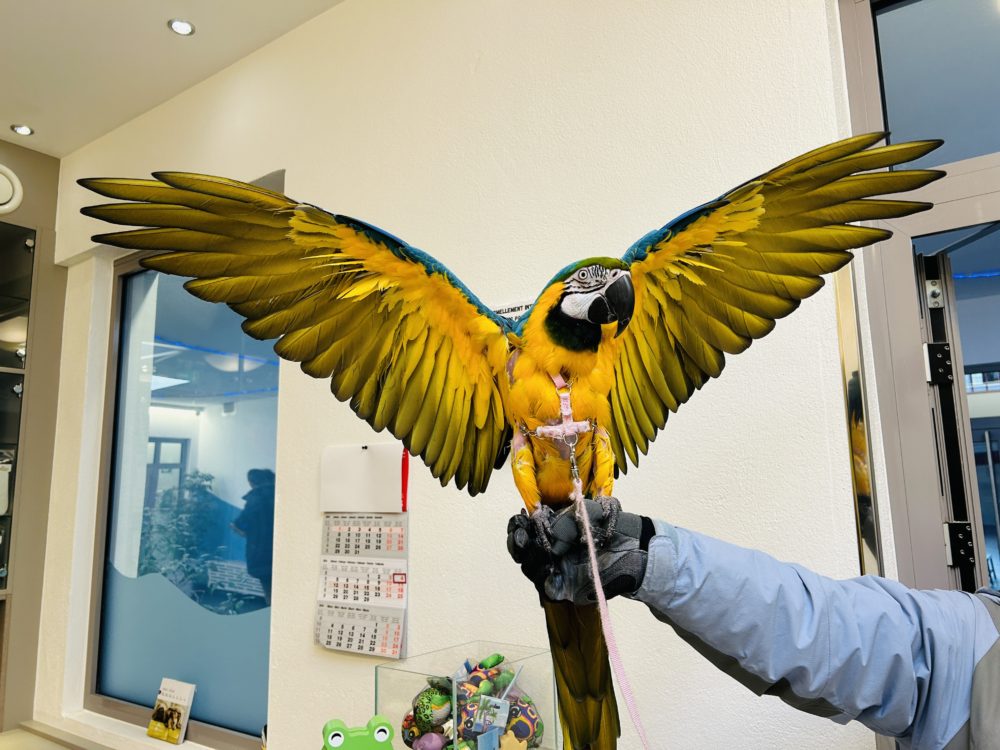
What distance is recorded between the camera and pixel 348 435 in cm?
160

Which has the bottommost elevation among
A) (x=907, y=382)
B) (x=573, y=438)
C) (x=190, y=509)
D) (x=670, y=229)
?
(x=190, y=509)

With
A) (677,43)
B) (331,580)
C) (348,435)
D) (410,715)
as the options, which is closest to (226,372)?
(348,435)

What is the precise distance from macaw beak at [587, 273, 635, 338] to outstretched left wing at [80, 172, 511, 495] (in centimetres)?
10

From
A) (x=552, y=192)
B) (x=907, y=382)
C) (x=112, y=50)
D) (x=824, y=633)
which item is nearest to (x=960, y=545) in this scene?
(x=907, y=382)

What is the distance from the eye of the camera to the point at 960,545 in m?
1.02

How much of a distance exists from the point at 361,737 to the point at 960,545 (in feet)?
3.09

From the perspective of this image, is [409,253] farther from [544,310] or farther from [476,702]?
[476,702]

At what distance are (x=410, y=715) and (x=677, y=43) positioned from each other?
122 centimetres

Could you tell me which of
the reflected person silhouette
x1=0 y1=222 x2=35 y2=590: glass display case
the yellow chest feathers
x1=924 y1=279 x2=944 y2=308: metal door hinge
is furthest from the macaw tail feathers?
x1=0 y1=222 x2=35 y2=590: glass display case

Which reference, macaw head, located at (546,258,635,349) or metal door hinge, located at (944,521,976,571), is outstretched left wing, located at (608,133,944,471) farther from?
metal door hinge, located at (944,521,976,571)

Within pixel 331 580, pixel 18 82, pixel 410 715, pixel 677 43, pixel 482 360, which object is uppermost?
pixel 18 82

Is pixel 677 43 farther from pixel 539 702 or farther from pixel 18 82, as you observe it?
pixel 18 82

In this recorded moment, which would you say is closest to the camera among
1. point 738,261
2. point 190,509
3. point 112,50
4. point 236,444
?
point 738,261

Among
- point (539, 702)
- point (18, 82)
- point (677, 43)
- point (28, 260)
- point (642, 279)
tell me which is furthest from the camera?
point (28, 260)
